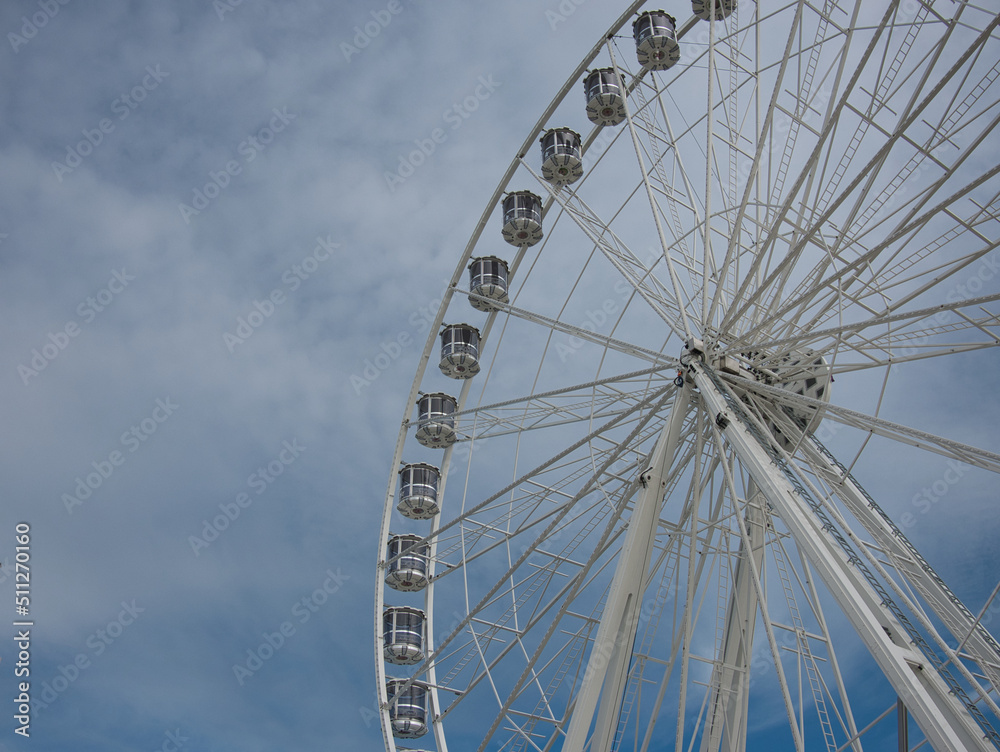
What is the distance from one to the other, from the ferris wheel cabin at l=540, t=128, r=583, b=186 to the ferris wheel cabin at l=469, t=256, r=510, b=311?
2059mm

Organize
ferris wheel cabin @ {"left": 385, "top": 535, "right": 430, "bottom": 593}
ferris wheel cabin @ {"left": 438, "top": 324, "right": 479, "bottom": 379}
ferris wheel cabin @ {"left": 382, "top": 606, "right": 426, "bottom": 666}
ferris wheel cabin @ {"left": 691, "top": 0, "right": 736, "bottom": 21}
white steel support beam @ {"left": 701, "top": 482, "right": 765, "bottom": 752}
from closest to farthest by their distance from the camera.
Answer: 1. white steel support beam @ {"left": 701, "top": 482, "right": 765, "bottom": 752}
2. ferris wheel cabin @ {"left": 691, "top": 0, "right": 736, "bottom": 21}
3. ferris wheel cabin @ {"left": 382, "top": 606, "right": 426, "bottom": 666}
4. ferris wheel cabin @ {"left": 385, "top": 535, "right": 430, "bottom": 593}
5. ferris wheel cabin @ {"left": 438, "top": 324, "right": 479, "bottom": 379}

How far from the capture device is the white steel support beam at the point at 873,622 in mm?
8219

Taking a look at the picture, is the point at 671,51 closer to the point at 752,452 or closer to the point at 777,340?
the point at 777,340

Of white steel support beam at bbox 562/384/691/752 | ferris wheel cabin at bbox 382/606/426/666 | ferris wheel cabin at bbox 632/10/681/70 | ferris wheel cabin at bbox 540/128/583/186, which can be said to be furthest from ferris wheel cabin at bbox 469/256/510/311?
ferris wheel cabin at bbox 382/606/426/666

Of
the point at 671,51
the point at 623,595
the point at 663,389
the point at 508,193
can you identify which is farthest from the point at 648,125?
the point at 623,595

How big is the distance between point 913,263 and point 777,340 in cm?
209

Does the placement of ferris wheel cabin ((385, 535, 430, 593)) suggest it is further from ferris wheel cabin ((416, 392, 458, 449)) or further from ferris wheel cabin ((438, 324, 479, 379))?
ferris wheel cabin ((438, 324, 479, 379))

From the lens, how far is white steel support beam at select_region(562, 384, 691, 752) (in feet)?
40.4

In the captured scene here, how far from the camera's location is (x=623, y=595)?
1295cm

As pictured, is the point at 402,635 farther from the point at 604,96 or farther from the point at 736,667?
the point at 604,96

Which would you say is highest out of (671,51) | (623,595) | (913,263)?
(671,51)

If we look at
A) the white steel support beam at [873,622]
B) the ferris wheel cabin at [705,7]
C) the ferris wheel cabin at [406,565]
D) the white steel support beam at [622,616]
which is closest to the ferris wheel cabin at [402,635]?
the ferris wheel cabin at [406,565]

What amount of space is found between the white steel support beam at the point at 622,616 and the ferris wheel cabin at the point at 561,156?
22.2 feet

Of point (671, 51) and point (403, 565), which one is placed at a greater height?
point (671, 51)
